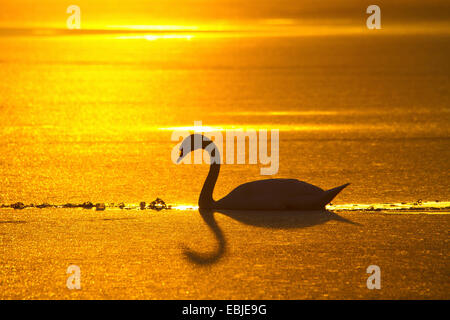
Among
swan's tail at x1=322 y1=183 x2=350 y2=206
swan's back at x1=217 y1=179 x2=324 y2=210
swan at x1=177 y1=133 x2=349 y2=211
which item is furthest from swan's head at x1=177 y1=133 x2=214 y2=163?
swan's tail at x1=322 y1=183 x2=350 y2=206

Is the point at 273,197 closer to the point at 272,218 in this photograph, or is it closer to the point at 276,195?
the point at 276,195

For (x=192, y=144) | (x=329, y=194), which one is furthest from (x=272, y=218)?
(x=192, y=144)

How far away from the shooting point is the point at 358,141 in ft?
36.3

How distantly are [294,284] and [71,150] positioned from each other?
200 inches

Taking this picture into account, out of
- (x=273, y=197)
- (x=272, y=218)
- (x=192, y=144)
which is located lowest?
(x=272, y=218)

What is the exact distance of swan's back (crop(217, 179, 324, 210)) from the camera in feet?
25.8

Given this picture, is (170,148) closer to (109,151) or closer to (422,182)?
(109,151)

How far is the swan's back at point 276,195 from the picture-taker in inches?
309

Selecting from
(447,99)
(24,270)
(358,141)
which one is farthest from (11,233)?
(447,99)

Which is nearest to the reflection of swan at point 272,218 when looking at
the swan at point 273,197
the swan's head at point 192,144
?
the swan at point 273,197

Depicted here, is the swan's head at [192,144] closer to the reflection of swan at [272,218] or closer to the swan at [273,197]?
the swan at [273,197]

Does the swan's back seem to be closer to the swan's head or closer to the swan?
the swan

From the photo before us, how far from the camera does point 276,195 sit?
25.8 ft

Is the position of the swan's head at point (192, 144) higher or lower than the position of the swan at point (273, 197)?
higher
